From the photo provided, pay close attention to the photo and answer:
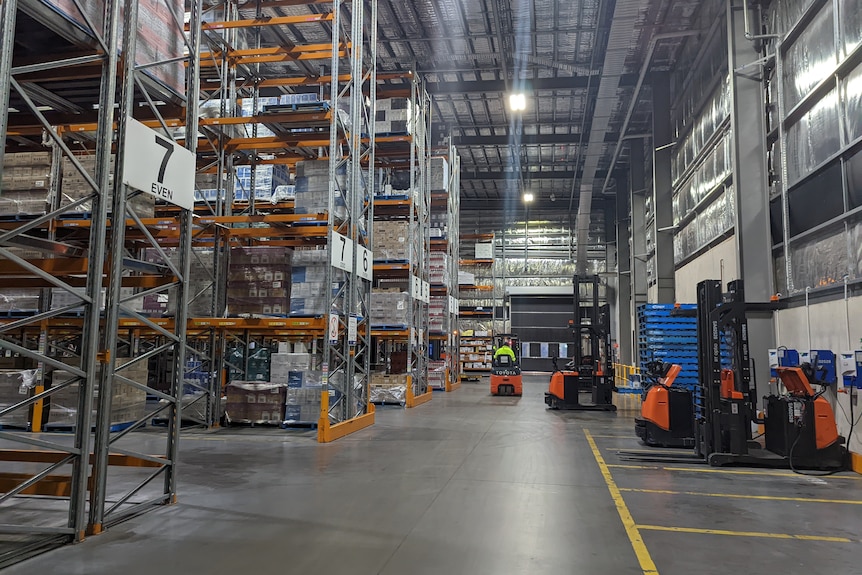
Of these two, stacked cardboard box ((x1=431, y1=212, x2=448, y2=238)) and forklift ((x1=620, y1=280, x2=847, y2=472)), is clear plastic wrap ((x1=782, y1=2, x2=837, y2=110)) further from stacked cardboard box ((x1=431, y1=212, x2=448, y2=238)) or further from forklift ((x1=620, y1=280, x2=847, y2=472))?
stacked cardboard box ((x1=431, y1=212, x2=448, y2=238))

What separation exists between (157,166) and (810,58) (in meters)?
10.6

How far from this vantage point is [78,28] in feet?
16.0

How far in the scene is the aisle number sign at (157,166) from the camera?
5.24 m

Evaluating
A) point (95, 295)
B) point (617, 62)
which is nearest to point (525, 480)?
point (95, 295)

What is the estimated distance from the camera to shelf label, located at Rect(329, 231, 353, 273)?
33.6ft

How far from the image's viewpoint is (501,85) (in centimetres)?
1894

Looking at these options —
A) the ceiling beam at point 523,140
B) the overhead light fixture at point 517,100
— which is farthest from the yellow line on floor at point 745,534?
the ceiling beam at point 523,140

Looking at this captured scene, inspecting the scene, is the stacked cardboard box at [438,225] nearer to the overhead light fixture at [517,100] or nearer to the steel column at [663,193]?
the overhead light fixture at [517,100]

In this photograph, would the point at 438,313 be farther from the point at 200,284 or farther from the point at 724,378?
the point at 724,378

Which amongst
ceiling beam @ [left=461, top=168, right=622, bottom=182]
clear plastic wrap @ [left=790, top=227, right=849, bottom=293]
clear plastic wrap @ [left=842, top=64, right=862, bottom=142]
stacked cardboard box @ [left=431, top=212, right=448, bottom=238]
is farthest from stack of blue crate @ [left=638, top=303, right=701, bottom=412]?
ceiling beam @ [left=461, top=168, right=622, bottom=182]

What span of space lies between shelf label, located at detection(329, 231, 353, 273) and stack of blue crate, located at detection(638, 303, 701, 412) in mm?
6808

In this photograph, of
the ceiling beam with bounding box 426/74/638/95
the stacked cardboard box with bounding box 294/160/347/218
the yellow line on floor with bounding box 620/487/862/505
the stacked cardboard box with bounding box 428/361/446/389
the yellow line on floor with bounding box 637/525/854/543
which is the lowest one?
the yellow line on floor with bounding box 620/487/862/505

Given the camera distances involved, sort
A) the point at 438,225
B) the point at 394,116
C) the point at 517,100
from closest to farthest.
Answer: the point at 394,116 → the point at 517,100 → the point at 438,225

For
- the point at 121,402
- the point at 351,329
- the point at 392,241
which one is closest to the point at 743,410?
the point at 351,329
